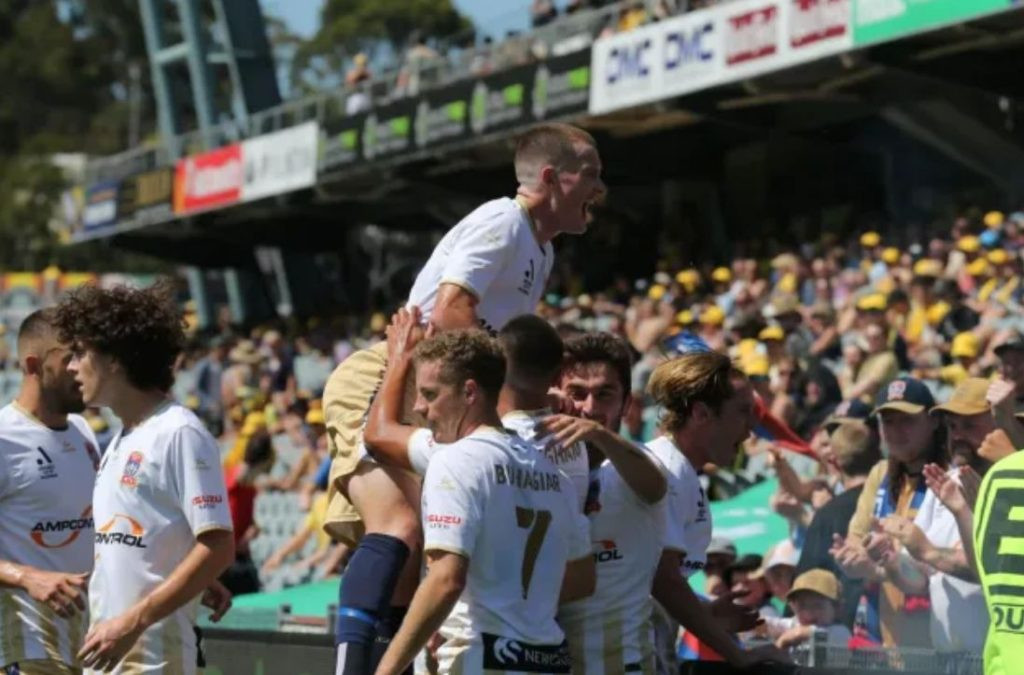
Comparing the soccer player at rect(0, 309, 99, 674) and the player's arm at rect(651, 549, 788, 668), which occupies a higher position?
the soccer player at rect(0, 309, 99, 674)

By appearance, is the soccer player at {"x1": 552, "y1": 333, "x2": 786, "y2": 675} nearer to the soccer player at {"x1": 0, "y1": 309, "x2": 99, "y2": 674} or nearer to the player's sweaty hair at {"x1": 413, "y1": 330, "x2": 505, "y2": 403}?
the player's sweaty hair at {"x1": 413, "y1": 330, "x2": 505, "y2": 403}

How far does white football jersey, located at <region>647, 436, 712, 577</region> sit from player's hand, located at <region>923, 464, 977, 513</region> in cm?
71

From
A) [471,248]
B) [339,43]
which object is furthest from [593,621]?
[339,43]

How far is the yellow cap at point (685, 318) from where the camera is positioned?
16.5 metres

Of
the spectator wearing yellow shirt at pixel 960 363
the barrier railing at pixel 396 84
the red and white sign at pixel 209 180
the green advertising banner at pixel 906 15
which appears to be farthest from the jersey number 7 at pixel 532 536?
the red and white sign at pixel 209 180

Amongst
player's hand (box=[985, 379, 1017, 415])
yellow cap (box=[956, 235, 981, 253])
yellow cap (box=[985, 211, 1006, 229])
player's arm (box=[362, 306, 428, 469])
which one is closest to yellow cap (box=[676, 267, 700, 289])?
yellow cap (box=[985, 211, 1006, 229])

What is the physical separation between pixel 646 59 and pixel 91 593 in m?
16.0

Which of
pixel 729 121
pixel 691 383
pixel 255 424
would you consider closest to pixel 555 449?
pixel 691 383

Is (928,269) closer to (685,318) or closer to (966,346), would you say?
(685,318)

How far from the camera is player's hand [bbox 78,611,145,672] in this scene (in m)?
5.45

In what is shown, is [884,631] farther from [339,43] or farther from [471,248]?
[339,43]

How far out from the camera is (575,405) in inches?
235

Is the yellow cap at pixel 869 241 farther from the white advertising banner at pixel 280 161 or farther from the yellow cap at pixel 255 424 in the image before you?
the white advertising banner at pixel 280 161

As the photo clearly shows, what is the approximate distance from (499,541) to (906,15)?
1359 cm
